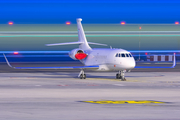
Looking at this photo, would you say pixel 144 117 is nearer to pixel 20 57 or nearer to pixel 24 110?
pixel 24 110

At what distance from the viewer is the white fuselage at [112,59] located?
3170cm

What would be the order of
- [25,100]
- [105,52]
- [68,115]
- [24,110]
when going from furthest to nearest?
[105,52], [25,100], [24,110], [68,115]

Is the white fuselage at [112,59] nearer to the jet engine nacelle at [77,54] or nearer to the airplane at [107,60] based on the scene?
the airplane at [107,60]

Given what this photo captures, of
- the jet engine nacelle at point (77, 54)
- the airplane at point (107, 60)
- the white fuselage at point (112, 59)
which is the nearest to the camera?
the white fuselage at point (112, 59)

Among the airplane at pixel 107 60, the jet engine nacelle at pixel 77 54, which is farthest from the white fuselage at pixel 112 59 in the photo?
the jet engine nacelle at pixel 77 54

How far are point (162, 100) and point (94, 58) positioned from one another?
18697 mm

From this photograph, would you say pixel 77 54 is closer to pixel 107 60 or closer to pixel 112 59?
pixel 107 60

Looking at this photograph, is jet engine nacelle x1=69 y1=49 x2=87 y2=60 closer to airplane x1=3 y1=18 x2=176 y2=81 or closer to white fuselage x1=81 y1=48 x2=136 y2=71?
airplane x1=3 y1=18 x2=176 y2=81

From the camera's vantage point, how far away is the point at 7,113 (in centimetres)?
1340

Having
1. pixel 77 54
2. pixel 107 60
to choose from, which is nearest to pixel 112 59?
pixel 107 60

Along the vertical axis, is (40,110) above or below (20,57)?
below

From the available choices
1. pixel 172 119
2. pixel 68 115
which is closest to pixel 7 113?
pixel 68 115

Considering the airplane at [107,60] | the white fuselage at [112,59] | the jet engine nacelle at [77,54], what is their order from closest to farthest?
the white fuselage at [112,59] → the airplane at [107,60] → the jet engine nacelle at [77,54]

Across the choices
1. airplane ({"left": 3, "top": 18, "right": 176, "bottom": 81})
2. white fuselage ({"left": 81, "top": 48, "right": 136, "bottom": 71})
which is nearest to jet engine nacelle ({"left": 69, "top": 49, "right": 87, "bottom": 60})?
airplane ({"left": 3, "top": 18, "right": 176, "bottom": 81})
